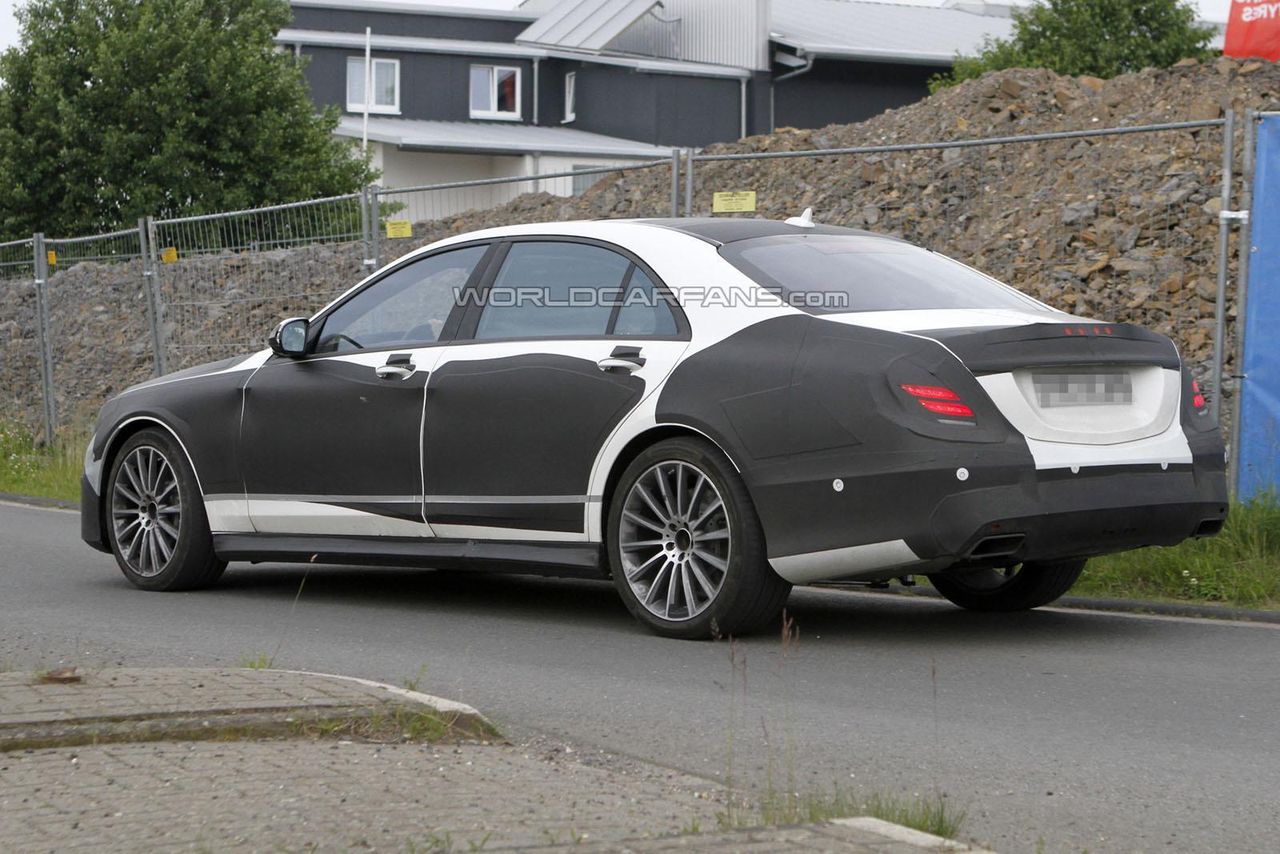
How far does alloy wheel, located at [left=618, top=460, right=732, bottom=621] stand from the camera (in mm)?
7035

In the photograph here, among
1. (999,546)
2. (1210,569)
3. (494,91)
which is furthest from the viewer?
(494,91)

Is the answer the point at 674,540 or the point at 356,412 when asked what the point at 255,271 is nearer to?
the point at 356,412

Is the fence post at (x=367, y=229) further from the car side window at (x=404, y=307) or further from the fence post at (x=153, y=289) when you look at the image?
the car side window at (x=404, y=307)

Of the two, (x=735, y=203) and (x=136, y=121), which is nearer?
(x=735, y=203)

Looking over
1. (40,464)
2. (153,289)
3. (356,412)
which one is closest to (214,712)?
(356,412)

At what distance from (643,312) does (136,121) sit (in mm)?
28023

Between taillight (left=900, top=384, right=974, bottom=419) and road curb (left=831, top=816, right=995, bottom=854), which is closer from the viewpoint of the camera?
road curb (left=831, top=816, right=995, bottom=854)

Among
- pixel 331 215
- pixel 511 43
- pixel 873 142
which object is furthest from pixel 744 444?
pixel 511 43

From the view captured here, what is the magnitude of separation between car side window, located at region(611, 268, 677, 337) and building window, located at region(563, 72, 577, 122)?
50.6 meters

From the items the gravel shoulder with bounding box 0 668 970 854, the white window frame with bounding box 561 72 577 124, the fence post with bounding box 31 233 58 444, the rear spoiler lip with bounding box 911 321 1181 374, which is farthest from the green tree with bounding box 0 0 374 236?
the gravel shoulder with bounding box 0 668 970 854

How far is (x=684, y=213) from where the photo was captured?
13.4 metres

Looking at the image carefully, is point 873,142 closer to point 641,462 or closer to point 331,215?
point 331,215

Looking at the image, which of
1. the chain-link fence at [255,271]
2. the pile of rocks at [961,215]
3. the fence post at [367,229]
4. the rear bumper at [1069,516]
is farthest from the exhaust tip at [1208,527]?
the chain-link fence at [255,271]

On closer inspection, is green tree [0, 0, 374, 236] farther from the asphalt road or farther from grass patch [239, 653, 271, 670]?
grass patch [239, 653, 271, 670]
